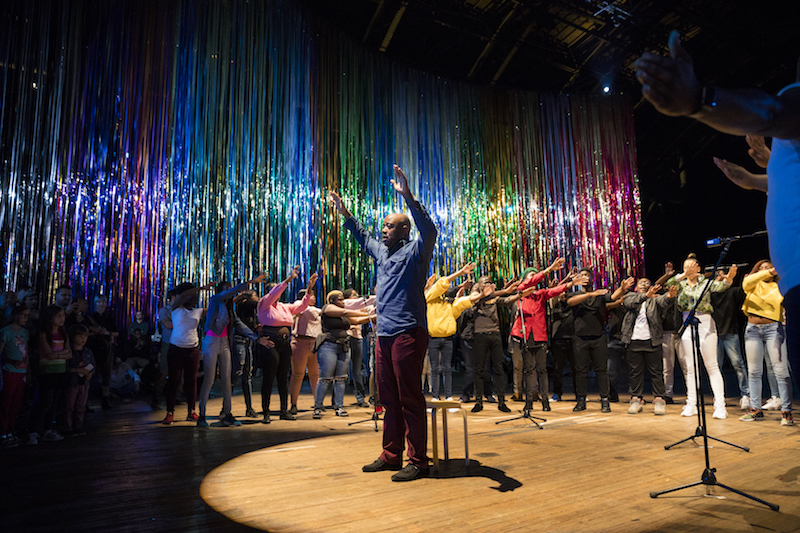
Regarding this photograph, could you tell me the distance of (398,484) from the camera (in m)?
2.85

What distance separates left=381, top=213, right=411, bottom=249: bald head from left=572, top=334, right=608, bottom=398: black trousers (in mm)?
3770

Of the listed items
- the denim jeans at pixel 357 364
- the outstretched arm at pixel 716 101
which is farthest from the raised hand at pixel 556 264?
the outstretched arm at pixel 716 101

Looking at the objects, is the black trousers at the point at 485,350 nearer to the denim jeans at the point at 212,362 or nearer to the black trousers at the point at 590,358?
the black trousers at the point at 590,358

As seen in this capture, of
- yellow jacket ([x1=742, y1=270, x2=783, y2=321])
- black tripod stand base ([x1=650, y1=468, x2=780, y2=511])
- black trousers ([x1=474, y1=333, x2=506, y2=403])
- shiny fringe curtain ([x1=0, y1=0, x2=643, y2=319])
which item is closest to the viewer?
black tripod stand base ([x1=650, y1=468, x2=780, y2=511])

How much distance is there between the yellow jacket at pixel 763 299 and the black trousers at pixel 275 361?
192 inches

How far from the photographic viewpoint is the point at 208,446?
4086 millimetres

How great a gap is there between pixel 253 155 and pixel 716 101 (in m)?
8.40

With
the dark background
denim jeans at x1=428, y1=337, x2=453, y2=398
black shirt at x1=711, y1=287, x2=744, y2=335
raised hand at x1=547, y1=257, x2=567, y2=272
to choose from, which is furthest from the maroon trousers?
the dark background

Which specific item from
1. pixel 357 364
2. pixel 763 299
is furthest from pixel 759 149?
pixel 357 364

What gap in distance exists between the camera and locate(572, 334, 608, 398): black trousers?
5.95 meters

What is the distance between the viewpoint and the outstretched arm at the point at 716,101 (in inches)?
41.1

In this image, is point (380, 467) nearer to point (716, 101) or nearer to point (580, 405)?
point (716, 101)

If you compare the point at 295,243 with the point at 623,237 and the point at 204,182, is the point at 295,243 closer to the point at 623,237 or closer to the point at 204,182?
the point at 204,182

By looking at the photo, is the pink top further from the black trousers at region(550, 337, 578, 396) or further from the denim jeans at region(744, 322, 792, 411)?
the denim jeans at region(744, 322, 792, 411)
